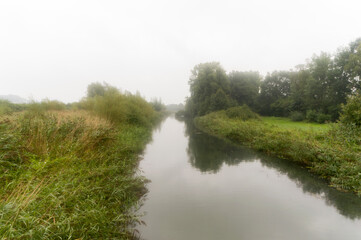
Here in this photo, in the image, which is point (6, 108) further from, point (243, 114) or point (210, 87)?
point (210, 87)

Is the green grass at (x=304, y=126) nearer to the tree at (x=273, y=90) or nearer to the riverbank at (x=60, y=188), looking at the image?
the riverbank at (x=60, y=188)

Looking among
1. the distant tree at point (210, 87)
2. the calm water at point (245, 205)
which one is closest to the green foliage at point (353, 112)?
the calm water at point (245, 205)

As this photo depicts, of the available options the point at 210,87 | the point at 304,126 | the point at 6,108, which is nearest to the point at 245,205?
the point at 6,108

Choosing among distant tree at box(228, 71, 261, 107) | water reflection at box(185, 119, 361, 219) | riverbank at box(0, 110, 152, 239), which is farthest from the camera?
distant tree at box(228, 71, 261, 107)

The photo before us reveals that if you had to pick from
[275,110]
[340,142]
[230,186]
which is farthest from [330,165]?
[275,110]

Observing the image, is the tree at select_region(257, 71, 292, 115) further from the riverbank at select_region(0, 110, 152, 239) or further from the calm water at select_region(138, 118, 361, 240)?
the riverbank at select_region(0, 110, 152, 239)

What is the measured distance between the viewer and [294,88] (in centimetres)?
3366

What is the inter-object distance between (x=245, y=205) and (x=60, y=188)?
5.03 meters

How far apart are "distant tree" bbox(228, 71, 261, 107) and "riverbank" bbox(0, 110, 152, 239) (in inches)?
1470

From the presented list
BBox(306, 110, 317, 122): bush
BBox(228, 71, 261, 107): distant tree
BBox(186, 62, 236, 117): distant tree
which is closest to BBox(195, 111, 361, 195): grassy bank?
BBox(306, 110, 317, 122): bush

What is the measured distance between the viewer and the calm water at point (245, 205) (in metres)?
3.90

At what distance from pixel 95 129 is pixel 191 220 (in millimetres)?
5211

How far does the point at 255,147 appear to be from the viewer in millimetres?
11172

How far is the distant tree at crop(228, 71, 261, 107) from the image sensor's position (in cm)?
3875
